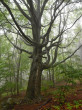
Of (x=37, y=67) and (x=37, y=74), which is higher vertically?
(x=37, y=67)

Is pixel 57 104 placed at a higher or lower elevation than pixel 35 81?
lower

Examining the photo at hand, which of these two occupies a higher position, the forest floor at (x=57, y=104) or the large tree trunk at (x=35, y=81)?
the large tree trunk at (x=35, y=81)

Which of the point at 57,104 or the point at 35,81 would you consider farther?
the point at 35,81

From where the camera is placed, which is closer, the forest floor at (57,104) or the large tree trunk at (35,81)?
the forest floor at (57,104)

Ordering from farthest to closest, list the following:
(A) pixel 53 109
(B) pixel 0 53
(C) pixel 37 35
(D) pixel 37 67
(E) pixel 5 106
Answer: (B) pixel 0 53 → (C) pixel 37 35 → (D) pixel 37 67 → (E) pixel 5 106 → (A) pixel 53 109

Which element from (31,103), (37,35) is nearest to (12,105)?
(31,103)

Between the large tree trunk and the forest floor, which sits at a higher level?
the large tree trunk

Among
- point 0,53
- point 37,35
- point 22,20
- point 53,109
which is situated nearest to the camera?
point 53,109

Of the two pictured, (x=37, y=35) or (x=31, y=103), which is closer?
(x=31, y=103)

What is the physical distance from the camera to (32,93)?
5.00 meters

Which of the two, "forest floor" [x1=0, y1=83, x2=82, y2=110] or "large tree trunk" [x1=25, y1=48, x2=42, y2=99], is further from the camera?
"large tree trunk" [x1=25, y1=48, x2=42, y2=99]

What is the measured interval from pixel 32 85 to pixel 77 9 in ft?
21.8

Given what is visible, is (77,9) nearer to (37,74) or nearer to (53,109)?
(37,74)

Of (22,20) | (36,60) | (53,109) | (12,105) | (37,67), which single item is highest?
(22,20)
